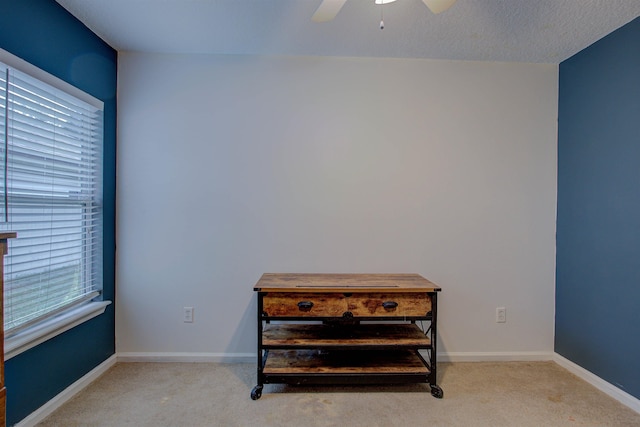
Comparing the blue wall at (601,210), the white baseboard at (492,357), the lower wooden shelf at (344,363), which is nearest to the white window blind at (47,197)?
the lower wooden shelf at (344,363)

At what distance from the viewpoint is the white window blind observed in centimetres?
158

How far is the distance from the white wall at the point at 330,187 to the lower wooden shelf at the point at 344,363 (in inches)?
18.7

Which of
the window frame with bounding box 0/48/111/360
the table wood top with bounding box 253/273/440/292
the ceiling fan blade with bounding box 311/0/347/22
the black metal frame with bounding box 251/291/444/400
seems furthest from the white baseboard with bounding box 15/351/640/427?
the ceiling fan blade with bounding box 311/0/347/22

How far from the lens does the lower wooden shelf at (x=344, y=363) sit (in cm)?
195

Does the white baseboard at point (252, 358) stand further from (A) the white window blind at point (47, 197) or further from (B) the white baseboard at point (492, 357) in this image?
(A) the white window blind at point (47, 197)

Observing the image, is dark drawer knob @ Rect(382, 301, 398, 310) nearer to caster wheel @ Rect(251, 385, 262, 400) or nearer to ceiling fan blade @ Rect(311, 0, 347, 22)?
caster wheel @ Rect(251, 385, 262, 400)

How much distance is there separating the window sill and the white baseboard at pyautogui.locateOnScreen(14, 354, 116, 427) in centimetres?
38

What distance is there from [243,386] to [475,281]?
1920mm

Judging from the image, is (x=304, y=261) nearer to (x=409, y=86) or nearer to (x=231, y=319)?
(x=231, y=319)

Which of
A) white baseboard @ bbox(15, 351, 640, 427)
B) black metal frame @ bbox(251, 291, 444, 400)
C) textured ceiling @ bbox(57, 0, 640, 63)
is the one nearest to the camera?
textured ceiling @ bbox(57, 0, 640, 63)

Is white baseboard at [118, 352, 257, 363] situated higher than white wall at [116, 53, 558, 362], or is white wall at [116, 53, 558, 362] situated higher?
white wall at [116, 53, 558, 362]

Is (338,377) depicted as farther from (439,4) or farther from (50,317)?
(439,4)

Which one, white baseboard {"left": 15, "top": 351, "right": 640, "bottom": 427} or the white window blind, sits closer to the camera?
the white window blind

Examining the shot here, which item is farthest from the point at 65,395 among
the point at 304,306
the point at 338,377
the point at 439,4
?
the point at 439,4
